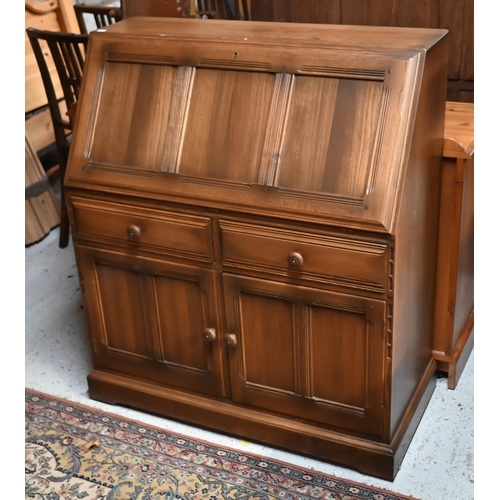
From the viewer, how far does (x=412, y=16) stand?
121 inches

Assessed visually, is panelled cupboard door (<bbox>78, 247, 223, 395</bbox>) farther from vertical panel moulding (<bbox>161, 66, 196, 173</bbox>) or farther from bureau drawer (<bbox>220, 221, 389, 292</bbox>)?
vertical panel moulding (<bbox>161, 66, 196, 173</bbox>)

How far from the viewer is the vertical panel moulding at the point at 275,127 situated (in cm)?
191

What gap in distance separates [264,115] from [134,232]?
56 centimetres

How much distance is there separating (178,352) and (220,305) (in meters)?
0.29

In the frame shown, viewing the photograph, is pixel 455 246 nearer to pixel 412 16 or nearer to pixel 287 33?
pixel 287 33

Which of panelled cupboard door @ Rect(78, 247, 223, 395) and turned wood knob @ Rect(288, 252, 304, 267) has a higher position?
turned wood knob @ Rect(288, 252, 304, 267)

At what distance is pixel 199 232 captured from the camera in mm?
2059

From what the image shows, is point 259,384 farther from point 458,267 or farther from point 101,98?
point 101,98

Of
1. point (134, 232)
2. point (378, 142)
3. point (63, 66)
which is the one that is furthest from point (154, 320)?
point (63, 66)

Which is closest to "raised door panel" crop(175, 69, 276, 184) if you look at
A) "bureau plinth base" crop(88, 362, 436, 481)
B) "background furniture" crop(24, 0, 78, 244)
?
"bureau plinth base" crop(88, 362, 436, 481)

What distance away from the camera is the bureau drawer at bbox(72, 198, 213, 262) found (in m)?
2.07

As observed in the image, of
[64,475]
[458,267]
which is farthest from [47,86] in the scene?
[458,267]

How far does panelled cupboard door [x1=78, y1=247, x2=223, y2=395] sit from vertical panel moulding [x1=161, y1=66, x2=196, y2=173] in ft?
1.10

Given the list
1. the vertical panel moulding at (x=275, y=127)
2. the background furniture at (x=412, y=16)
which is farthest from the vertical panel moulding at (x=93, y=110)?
the background furniture at (x=412, y=16)
